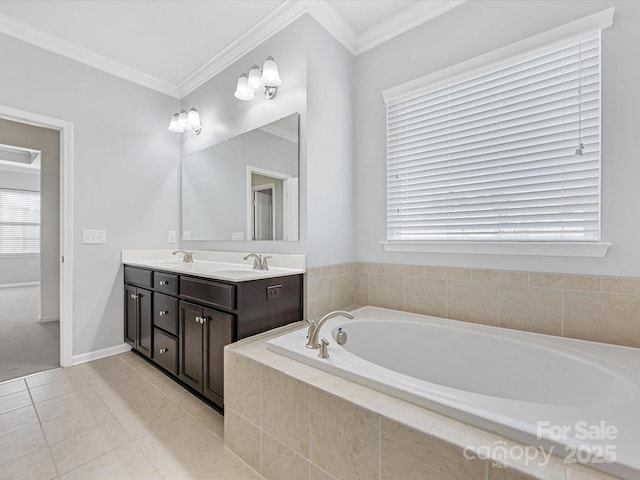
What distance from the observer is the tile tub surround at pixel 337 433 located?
0.78 meters

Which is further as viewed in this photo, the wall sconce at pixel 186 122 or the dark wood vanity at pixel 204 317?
the wall sconce at pixel 186 122

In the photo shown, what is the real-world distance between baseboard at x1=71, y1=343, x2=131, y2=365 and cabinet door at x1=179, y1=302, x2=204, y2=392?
43.8 inches

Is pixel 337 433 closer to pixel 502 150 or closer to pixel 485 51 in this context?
pixel 502 150

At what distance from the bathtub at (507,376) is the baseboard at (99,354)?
2.02m

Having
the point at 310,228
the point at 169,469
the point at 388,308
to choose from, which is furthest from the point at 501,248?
the point at 169,469

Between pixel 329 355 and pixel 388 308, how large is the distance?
1.02 m

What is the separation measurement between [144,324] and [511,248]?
2661mm

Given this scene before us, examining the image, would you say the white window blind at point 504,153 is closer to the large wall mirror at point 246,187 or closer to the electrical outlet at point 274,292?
the large wall mirror at point 246,187

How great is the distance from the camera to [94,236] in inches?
98.4

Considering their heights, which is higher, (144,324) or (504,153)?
(504,153)

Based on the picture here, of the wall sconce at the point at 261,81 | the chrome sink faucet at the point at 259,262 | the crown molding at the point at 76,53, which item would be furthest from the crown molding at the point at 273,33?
the chrome sink faucet at the point at 259,262

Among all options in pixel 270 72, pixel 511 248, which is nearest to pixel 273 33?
pixel 270 72

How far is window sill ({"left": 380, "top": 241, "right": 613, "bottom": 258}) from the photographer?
146 centimetres

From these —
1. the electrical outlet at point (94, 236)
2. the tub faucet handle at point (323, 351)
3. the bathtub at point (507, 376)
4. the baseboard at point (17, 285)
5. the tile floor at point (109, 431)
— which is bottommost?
the tile floor at point (109, 431)
